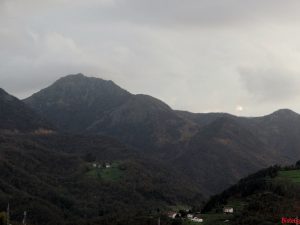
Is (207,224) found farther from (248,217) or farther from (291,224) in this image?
(291,224)

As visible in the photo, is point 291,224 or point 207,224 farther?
point 207,224

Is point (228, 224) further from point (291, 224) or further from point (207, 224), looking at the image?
point (291, 224)

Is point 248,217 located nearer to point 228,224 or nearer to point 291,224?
point 228,224

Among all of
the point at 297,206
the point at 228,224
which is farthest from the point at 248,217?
the point at 297,206

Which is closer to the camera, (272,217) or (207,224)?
(272,217)

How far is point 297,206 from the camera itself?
198m

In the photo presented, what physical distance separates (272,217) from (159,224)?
35.7m

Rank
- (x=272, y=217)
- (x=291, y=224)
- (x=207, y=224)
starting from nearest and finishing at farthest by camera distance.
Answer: (x=291, y=224), (x=272, y=217), (x=207, y=224)

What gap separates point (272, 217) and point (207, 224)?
72.4 feet

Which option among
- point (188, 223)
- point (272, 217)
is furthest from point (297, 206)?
point (188, 223)

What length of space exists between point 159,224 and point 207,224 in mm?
14867

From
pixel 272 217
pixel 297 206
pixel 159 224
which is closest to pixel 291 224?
pixel 272 217

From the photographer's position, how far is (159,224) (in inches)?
7795

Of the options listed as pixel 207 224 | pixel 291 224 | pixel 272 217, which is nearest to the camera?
pixel 291 224
